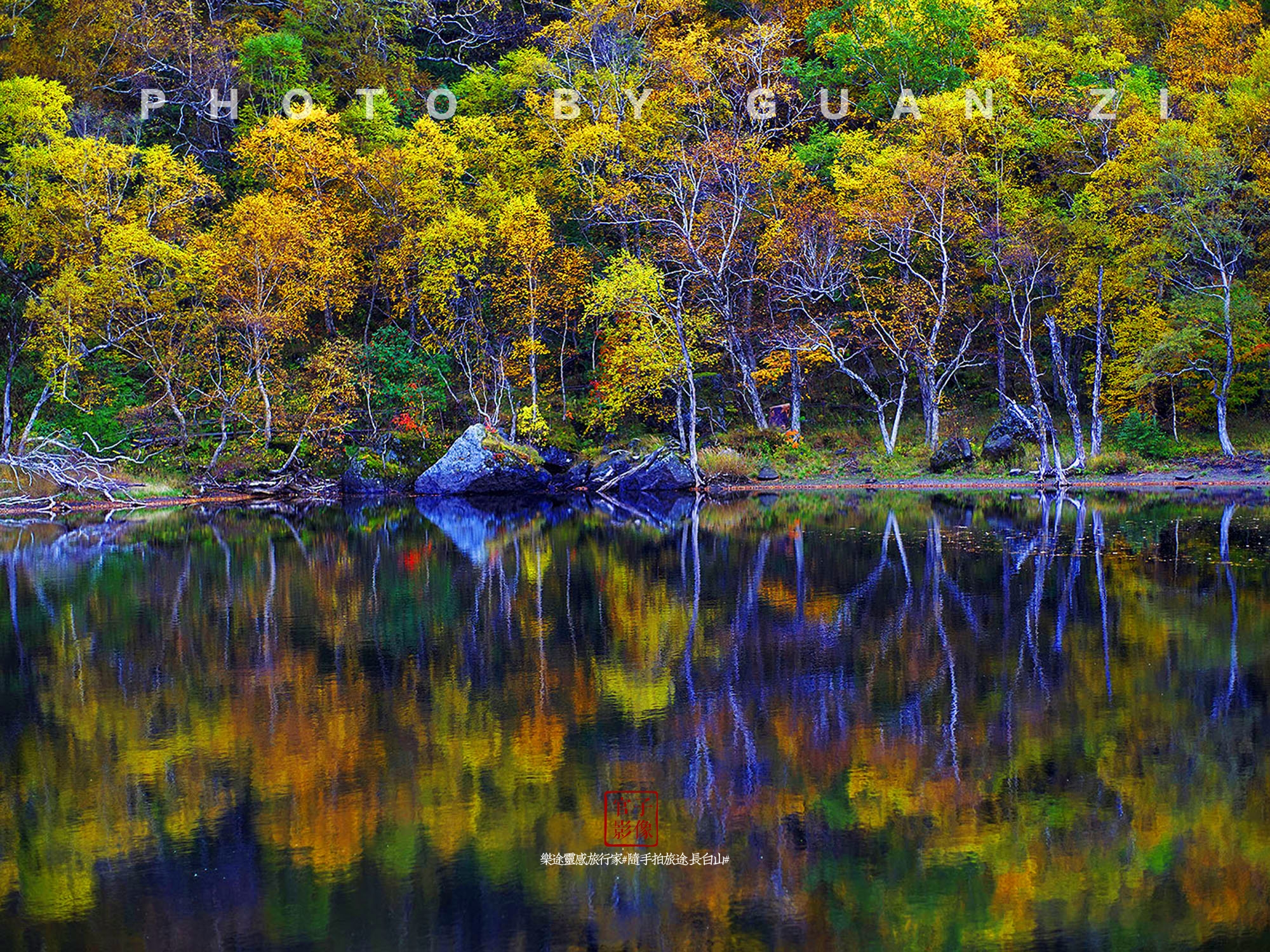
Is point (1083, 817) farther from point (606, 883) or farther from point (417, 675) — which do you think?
point (417, 675)

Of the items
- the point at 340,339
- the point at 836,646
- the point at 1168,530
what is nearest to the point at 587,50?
the point at 340,339

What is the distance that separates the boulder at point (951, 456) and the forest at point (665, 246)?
2027 millimetres

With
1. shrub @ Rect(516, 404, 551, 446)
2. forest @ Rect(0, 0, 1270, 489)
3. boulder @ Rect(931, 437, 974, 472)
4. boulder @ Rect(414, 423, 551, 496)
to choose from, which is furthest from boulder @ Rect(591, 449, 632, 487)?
boulder @ Rect(931, 437, 974, 472)

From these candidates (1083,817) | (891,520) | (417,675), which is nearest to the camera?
(1083,817)

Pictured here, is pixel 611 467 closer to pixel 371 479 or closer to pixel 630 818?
pixel 371 479

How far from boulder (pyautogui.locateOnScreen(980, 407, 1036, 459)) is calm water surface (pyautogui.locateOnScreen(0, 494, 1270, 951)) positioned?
1867cm

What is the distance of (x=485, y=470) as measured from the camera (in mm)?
41188

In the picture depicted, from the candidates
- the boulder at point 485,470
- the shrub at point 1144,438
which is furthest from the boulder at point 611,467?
the shrub at point 1144,438

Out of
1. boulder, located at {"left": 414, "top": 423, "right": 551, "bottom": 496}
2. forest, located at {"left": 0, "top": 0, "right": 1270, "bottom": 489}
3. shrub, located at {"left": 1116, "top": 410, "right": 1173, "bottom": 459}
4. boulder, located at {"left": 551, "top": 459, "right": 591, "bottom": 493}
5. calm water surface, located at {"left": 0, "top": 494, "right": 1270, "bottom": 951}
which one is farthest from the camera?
boulder, located at {"left": 551, "top": 459, "right": 591, "bottom": 493}

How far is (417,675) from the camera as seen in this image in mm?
13758

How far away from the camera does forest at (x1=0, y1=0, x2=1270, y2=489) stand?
38.5 m

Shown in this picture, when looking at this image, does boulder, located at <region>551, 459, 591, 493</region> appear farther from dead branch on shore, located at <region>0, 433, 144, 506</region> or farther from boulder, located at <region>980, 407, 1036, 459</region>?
dead branch on shore, located at <region>0, 433, 144, 506</region>

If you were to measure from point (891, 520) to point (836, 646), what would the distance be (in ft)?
47.4

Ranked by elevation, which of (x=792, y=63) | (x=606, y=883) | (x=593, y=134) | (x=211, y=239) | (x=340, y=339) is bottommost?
(x=606, y=883)
